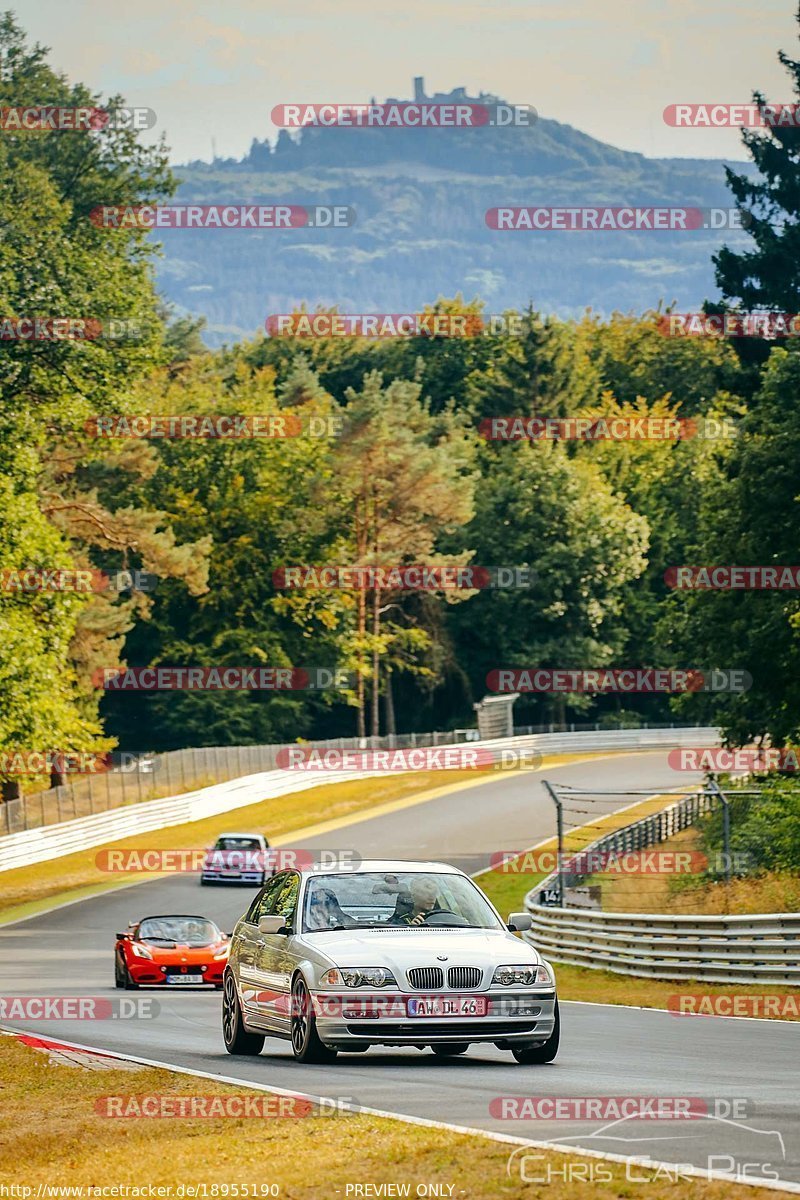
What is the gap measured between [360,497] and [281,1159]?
8099cm

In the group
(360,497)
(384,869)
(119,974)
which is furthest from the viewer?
(360,497)

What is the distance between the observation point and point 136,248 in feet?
210

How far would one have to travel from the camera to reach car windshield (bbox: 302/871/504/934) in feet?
47.5

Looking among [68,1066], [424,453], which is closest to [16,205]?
[424,453]

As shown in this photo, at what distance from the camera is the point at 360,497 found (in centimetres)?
8981

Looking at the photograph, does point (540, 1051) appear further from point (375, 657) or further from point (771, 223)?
point (375, 657)

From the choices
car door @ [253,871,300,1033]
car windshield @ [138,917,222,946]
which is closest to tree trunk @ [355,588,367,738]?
car windshield @ [138,917,222,946]

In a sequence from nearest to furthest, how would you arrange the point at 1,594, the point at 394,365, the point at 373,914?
the point at 373,914
the point at 1,594
the point at 394,365

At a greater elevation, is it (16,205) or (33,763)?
(16,205)

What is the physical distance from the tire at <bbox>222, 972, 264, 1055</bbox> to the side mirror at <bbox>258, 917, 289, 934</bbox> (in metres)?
1.23

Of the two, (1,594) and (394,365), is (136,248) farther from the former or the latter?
(394,365)

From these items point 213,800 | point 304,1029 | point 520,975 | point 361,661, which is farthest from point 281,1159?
point 361,661

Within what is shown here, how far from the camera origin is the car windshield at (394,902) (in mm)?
14477

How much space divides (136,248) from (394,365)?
51.5 m
